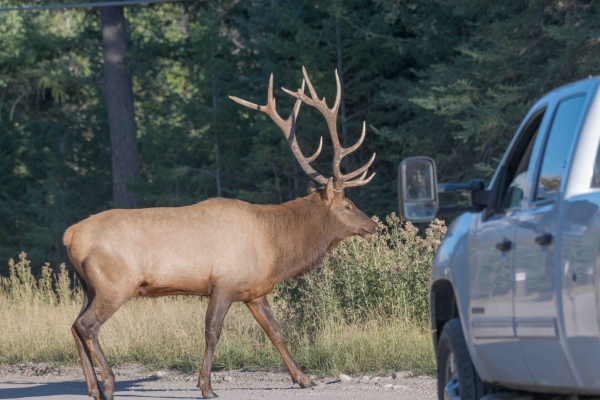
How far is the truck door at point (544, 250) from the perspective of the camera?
3.85 meters

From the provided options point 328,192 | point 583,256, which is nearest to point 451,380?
point 583,256

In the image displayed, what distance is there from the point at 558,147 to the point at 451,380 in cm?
153

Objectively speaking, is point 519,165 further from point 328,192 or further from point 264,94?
point 264,94

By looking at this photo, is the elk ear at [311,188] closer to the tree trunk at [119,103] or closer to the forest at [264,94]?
the forest at [264,94]

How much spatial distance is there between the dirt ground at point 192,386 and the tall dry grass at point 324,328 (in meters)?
0.30

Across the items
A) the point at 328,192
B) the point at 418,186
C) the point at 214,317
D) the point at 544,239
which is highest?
the point at 418,186

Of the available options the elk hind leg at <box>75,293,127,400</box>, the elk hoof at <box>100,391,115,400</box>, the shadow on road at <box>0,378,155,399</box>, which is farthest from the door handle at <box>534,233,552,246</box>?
the shadow on road at <box>0,378,155,399</box>

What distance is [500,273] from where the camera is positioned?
4496 mm

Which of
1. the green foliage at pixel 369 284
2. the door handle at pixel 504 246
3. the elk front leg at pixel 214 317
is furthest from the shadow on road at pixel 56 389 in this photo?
the door handle at pixel 504 246

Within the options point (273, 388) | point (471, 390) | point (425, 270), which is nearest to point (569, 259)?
point (471, 390)

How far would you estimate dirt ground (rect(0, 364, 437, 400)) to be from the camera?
325 inches

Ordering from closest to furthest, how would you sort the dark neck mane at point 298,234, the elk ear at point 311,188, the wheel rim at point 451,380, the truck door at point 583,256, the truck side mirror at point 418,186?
the truck door at point 583,256
the truck side mirror at point 418,186
the wheel rim at point 451,380
the dark neck mane at point 298,234
the elk ear at point 311,188

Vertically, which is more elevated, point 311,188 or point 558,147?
point 558,147

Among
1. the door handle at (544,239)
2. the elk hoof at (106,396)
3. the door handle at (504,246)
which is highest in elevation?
the door handle at (544,239)
